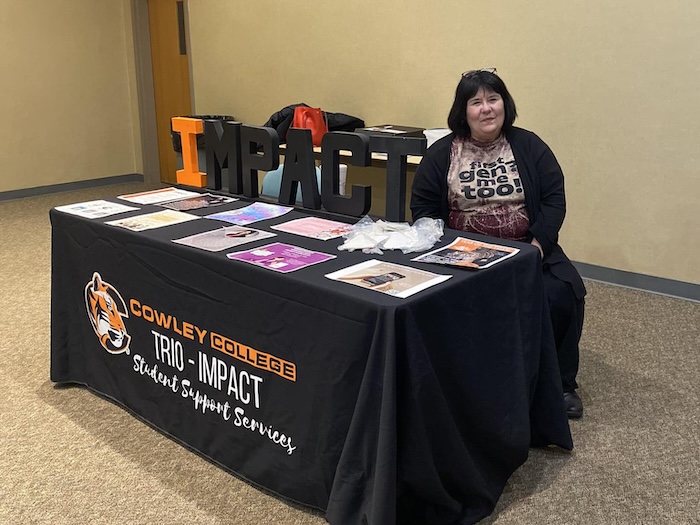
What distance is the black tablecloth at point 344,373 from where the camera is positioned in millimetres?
1674

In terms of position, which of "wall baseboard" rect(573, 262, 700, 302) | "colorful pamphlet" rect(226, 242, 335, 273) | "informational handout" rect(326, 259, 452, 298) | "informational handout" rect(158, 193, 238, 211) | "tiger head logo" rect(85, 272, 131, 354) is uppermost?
"informational handout" rect(158, 193, 238, 211)

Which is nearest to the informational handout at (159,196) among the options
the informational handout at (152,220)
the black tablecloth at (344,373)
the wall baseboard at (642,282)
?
the informational handout at (152,220)

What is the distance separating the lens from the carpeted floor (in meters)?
1.98

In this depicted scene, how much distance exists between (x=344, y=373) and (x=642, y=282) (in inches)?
104

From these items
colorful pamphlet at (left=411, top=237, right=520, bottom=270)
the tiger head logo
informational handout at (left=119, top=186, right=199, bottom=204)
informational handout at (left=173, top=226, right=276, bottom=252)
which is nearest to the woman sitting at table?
colorful pamphlet at (left=411, top=237, right=520, bottom=270)

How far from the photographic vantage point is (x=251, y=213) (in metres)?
2.54

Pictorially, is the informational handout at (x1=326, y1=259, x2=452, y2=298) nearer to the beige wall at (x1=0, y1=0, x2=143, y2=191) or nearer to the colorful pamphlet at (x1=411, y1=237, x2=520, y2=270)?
the colorful pamphlet at (x1=411, y1=237, x2=520, y2=270)

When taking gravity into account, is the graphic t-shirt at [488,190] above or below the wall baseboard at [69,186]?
above

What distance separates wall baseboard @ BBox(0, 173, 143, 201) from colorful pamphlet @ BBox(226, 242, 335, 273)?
16.5 feet

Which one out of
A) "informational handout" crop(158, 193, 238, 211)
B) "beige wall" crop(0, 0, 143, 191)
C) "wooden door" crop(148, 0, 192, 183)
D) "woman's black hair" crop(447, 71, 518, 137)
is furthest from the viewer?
"wooden door" crop(148, 0, 192, 183)

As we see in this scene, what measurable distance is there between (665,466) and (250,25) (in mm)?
4450

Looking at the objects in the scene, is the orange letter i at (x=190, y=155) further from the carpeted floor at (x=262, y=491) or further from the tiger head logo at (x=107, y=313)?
the carpeted floor at (x=262, y=491)

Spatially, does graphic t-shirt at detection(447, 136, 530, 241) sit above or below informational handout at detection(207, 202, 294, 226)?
above

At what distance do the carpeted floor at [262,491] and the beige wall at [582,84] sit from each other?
0.78 metres
